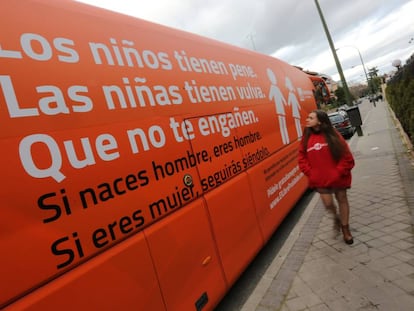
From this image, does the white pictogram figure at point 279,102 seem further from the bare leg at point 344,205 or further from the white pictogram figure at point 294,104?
the bare leg at point 344,205

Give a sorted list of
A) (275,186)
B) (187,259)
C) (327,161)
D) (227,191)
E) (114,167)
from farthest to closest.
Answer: (275,186)
(327,161)
(227,191)
(187,259)
(114,167)

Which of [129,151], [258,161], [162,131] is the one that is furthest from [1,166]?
[258,161]

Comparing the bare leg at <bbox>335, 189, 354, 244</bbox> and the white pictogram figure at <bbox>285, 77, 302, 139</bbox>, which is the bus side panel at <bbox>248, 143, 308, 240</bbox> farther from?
the bare leg at <bbox>335, 189, 354, 244</bbox>

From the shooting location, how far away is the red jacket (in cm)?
394

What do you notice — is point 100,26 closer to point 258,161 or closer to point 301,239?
point 258,161

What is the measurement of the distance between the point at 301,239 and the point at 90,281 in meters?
3.52

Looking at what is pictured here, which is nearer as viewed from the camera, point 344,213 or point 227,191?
point 227,191

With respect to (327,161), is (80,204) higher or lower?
higher

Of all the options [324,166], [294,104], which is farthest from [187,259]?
[294,104]

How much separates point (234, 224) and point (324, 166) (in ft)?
4.94

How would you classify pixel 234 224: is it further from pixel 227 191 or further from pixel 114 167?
pixel 114 167

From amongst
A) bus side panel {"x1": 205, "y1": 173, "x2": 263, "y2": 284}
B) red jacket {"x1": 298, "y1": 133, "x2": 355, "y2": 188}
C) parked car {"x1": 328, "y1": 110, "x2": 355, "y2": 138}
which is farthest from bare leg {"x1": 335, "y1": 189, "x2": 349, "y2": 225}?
parked car {"x1": 328, "y1": 110, "x2": 355, "y2": 138}

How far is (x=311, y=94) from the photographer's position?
27.3 ft

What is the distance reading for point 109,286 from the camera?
6.72 ft
